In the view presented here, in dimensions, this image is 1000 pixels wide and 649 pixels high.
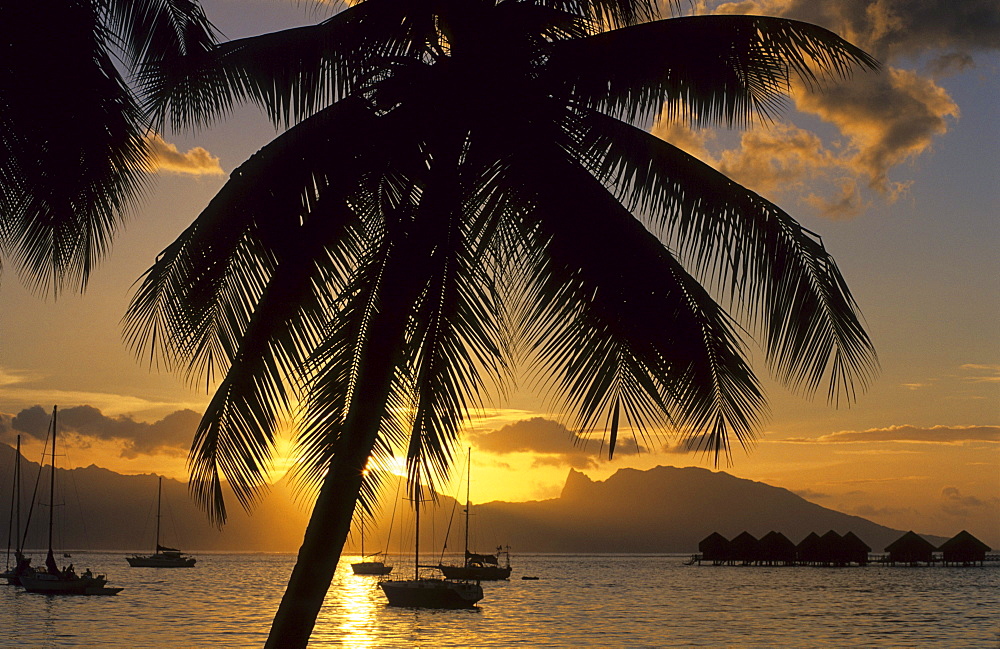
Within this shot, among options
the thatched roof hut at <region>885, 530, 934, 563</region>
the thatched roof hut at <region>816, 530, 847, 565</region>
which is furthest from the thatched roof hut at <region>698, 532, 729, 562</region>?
the thatched roof hut at <region>885, 530, 934, 563</region>

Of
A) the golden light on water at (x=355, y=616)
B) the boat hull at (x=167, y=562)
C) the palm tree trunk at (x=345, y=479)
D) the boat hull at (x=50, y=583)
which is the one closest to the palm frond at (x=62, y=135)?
the palm tree trunk at (x=345, y=479)

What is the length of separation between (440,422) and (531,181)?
89.6 inches

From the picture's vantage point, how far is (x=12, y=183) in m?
8.68

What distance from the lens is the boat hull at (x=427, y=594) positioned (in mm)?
77375

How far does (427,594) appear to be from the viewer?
7894cm

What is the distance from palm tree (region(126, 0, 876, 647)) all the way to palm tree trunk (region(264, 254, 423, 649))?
0.02m

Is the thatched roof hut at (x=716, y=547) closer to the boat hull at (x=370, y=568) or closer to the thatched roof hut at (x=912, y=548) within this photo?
the thatched roof hut at (x=912, y=548)

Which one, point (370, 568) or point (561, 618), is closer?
point (561, 618)

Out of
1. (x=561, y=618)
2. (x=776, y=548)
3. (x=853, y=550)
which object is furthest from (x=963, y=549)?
(x=561, y=618)

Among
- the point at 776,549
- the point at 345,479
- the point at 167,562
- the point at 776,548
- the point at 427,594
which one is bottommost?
the point at 167,562

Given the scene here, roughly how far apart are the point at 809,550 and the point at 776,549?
4868 millimetres

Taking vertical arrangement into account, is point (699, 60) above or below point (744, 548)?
above

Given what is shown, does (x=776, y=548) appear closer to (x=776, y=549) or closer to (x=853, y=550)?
(x=776, y=549)

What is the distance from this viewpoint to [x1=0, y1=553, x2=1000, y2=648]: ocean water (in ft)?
219
